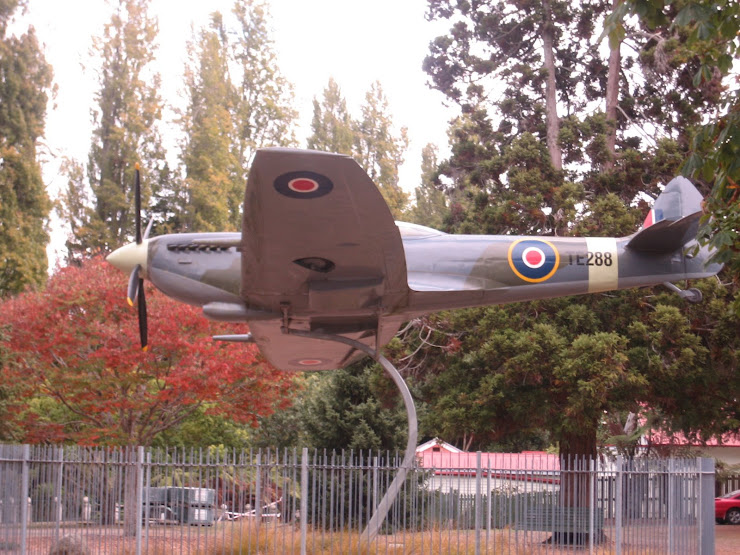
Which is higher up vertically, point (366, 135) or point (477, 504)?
point (366, 135)

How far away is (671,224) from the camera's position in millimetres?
11039

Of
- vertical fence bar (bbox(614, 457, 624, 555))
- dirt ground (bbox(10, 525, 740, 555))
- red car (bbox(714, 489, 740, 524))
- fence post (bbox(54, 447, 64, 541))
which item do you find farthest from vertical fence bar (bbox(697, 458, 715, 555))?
red car (bbox(714, 489, 740, 524))

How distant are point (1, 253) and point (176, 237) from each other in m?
19.8

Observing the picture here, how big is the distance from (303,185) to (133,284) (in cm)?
379

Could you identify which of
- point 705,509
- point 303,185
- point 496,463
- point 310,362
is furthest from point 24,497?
point 705,509

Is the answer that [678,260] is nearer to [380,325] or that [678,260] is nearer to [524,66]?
[380,325]

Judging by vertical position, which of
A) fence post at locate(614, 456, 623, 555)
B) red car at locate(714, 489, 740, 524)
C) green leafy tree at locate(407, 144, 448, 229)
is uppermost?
→ green leafy tree at locate(407, 144, 448, 229)

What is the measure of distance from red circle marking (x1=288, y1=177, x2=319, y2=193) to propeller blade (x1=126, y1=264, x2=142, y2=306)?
3.50 metres

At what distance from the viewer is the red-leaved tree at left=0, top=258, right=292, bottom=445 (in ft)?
53.0

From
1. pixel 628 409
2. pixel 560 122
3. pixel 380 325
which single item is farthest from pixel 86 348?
pixel 560 122

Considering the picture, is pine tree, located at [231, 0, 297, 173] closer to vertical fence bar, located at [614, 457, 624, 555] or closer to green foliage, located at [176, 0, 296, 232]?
green foliage, located at [176, 0, 296, 232]

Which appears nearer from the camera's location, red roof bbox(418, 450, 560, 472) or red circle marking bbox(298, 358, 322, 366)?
red roof bbox(418, 450, 560, 472)

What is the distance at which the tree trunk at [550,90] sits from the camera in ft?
68.5

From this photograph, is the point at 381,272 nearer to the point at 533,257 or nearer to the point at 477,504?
the point at 533,257
